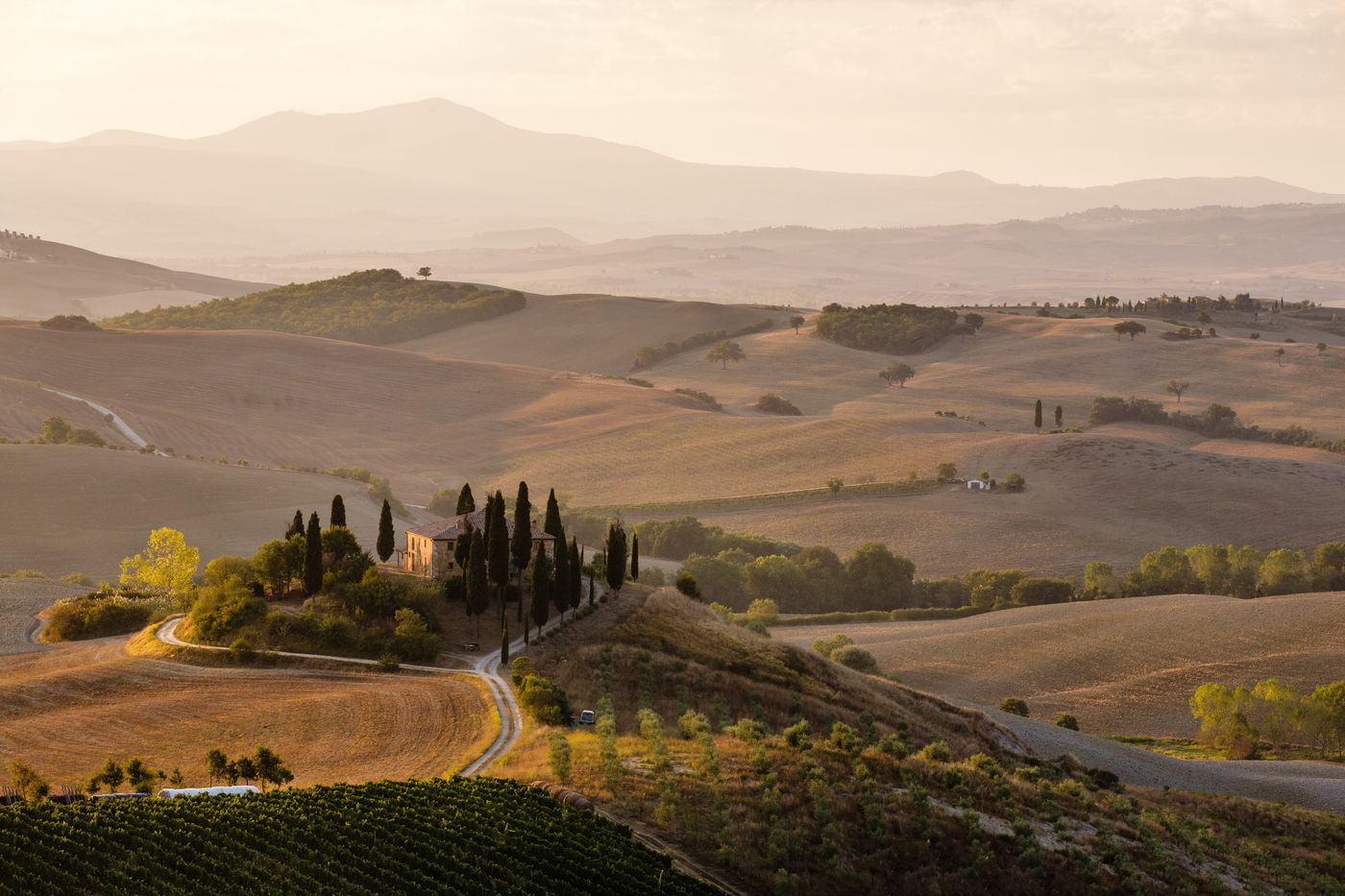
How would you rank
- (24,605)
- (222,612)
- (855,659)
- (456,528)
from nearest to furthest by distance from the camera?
(222,612), (456,528), (24,605), (855,659)

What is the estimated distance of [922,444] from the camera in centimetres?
12888

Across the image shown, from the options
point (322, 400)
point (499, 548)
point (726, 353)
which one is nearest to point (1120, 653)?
point (499, 548)

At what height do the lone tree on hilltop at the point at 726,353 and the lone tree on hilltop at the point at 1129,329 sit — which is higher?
the lone tree on hilltop at the point at 1129,329

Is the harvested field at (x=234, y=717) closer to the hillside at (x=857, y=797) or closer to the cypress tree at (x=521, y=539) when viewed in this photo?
the hillside at (x=857, y=797)

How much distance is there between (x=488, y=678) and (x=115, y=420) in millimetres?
97662

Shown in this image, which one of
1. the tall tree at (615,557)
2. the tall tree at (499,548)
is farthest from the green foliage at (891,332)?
the tall tree at (499,548)

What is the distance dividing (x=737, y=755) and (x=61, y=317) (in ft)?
519

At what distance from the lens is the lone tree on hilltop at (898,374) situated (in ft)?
554

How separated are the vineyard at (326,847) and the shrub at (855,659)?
37540 mm

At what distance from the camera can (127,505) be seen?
92750mm

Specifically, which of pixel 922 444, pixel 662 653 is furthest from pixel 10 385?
pixel 662 653

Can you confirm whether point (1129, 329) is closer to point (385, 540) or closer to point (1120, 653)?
point (1120, 653)

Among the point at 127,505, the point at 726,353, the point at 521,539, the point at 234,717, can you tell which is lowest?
the point at 127,505

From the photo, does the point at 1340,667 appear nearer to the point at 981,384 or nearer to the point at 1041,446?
the point at 1041,446
